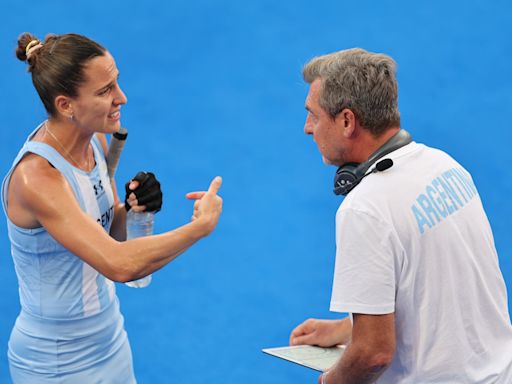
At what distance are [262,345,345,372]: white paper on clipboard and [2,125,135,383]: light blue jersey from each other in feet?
1.92

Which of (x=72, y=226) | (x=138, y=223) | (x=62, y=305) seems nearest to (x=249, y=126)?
(x=138, y=223)

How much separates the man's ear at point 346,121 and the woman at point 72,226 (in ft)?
1.37

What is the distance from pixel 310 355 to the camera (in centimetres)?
199

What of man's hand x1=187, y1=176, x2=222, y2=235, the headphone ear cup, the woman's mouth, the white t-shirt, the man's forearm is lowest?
the man's forearm

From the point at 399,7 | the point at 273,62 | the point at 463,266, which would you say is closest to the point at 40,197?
the point at 463,266

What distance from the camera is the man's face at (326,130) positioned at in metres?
1.90

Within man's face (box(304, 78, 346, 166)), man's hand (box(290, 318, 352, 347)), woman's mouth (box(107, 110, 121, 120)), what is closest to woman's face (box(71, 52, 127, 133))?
woman's mouth (box(107, 110, 121, 120))

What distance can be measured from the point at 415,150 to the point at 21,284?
3.61 ft

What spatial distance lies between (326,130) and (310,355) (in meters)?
0.50

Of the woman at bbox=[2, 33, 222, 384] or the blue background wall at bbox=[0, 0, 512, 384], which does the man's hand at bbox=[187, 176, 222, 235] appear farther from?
the blue background wall at bbox=[0, 0, 512, 384]

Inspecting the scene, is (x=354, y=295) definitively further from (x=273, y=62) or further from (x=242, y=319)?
(x=273, y=62)

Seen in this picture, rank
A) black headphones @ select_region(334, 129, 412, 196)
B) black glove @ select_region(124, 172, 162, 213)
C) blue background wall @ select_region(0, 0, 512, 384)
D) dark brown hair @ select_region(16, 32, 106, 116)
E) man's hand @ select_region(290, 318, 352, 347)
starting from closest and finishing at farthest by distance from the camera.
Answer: black headphones @ select_region(334, 129, 412, 196) < man's hand @ select_region(290, 318, 352, 347) < dark brown hair @ select_region(16, 32, 106, 116) < black glove @ select_region(124, 172, 162, 213) < blue background wall @ select_region(0, 0, 512, 384)

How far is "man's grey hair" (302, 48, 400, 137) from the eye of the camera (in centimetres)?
185

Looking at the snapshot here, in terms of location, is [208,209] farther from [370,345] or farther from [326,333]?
[370,345]
